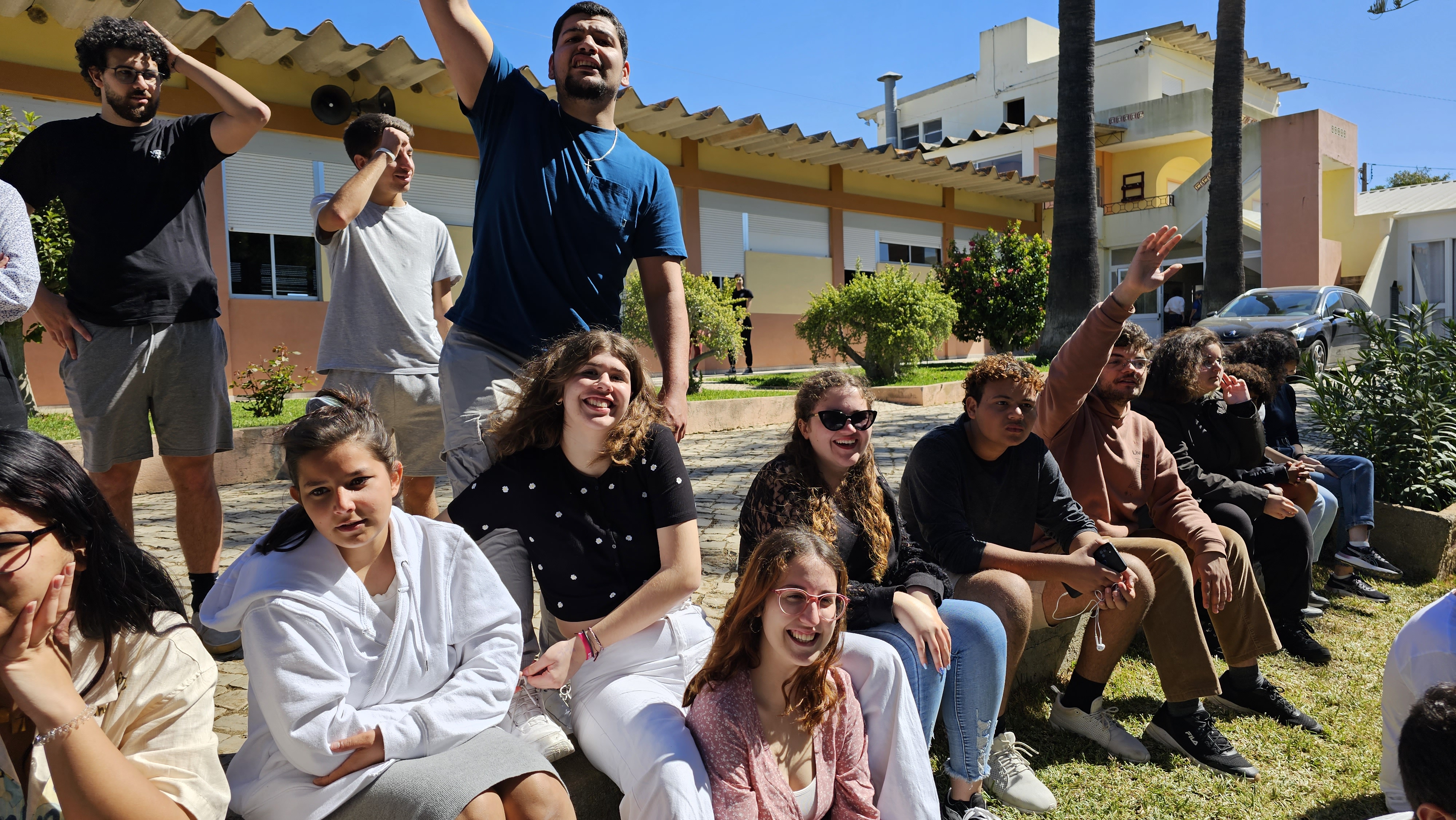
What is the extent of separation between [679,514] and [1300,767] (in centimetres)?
268

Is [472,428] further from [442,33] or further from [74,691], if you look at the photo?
[74,691]

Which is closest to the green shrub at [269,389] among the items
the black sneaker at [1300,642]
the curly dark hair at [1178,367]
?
the curly dark hair at [1178,367]

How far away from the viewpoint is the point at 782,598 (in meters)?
2.52

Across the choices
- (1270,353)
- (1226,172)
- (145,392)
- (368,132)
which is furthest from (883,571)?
Result: (1226,172)

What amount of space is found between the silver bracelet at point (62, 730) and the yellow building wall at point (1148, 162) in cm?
3435

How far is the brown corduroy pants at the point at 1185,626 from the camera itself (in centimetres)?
362

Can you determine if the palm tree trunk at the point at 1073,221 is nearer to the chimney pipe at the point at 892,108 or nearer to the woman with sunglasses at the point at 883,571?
A: the woman with sunglasses at the point at 883,571

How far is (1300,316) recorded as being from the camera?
1622 cm

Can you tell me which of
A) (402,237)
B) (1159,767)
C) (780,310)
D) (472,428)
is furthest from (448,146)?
(1159,767)

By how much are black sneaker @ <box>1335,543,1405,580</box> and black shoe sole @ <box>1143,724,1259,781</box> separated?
310 centimetres

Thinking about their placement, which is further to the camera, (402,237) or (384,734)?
(402,237)

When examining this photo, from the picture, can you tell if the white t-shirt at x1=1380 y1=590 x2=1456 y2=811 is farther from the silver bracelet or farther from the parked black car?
the parked black car

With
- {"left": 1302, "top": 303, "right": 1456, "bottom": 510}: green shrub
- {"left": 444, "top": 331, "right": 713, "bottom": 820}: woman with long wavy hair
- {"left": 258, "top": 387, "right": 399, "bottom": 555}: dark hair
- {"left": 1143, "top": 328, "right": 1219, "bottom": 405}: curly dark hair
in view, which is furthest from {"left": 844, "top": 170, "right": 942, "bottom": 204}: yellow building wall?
{"left": 258, "top": 387, "right": 399, "bottom": 555}: dark hair

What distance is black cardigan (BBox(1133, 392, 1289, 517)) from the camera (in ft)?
15.5
